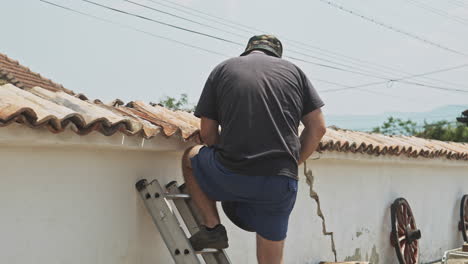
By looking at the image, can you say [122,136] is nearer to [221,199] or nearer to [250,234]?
[221,199]

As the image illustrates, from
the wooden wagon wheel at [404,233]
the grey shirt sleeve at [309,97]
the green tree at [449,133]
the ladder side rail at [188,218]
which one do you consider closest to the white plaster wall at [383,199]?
the wooden wagon wheel at [404,233]

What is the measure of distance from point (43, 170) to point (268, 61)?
4.95 ft

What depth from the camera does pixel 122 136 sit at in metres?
4.34

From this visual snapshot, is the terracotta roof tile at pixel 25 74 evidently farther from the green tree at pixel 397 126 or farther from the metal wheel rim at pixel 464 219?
the green tree at pixel 397 126

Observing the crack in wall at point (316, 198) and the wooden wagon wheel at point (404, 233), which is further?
the wooden wagon wheel at point (404, 233)

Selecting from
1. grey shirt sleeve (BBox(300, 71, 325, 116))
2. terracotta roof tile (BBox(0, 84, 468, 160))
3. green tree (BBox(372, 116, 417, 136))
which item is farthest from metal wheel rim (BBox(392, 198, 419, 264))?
green tree (BBox(372, 116, 417, 136))

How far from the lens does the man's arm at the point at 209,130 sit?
4.34 m

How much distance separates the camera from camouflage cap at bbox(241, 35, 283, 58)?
14.3 ft

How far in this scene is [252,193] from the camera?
4043 millimetres

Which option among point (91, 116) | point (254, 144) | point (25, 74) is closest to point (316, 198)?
point (254, 144)

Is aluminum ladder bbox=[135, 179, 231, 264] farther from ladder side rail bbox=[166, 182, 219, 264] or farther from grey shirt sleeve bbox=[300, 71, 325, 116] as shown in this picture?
grey shirt sleeve bbox=[300, 71, 325, 116]

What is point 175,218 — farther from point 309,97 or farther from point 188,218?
point 309,97

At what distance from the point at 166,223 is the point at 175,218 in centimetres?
8

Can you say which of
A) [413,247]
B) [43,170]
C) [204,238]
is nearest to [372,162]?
[413,247]
